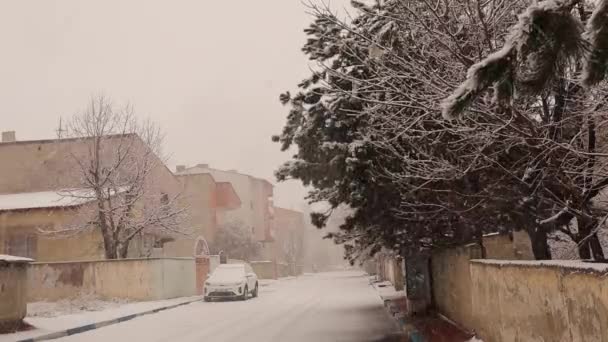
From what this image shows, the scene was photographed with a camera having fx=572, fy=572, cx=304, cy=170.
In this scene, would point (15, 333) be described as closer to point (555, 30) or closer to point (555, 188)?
point (555, 188)

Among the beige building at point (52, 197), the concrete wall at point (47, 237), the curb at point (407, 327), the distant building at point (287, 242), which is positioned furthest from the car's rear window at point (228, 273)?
the distant building at point (287, 242)

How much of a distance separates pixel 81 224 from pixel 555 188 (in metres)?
24.9

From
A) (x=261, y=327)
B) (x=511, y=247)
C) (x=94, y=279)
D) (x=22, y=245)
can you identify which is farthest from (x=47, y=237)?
(x=511, y=247)

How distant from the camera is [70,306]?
2097 centimetres

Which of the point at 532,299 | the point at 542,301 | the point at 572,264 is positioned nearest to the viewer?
the point at 572,264

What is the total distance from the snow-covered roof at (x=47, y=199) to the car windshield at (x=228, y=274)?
6.61m

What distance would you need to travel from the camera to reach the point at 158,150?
32406mm

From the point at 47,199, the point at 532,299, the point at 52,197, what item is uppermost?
the point at 52,197

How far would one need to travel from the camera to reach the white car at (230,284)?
1005 inches

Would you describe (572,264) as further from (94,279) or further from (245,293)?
(245,293)

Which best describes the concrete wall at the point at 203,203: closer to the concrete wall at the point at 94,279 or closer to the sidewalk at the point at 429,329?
the concrete wall at the point at 94,279

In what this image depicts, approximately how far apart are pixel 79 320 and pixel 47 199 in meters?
18.0

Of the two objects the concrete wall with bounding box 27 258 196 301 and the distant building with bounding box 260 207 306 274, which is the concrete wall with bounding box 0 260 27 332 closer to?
the concrete wall with bounding box 27 258 196 301

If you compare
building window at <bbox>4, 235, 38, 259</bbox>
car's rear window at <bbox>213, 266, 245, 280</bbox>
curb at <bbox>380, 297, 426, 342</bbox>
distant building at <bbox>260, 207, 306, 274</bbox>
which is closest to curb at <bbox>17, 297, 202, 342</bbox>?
car's rear window at <bbox>213, 266, 245, 280</bbox>
